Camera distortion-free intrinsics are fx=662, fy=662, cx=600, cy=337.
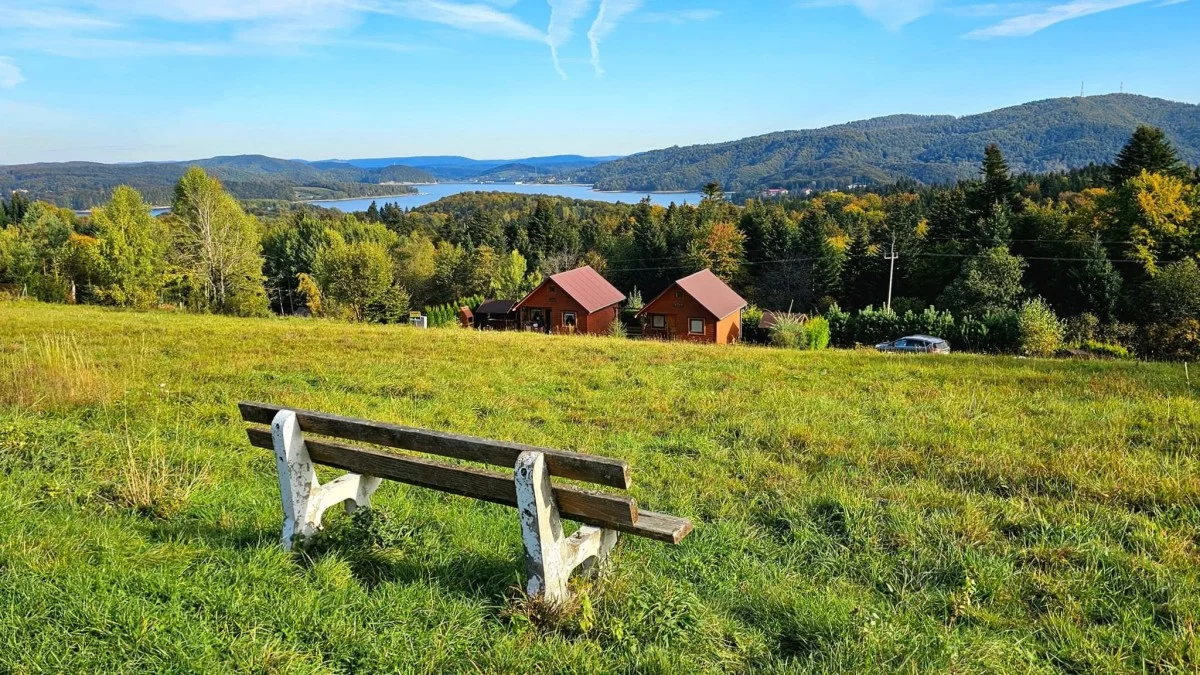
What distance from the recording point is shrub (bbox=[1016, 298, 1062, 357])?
1097 inches

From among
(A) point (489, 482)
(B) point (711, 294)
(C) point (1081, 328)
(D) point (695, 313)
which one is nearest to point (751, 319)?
(B) point (711, 294)

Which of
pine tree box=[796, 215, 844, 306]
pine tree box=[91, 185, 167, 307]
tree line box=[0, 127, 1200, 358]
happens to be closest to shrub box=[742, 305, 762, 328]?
tree line box=[0, 127, 1200, 358]

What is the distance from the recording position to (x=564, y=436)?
6.61 meters

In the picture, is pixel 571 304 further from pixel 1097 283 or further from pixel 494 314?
pixel 1097 283

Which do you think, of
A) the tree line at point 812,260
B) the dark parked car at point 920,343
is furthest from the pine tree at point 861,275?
the dark parked car at point 920,343

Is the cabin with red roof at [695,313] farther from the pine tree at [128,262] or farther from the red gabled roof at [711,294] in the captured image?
the pine tree at [128,262]

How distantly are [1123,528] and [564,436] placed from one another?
439 cm

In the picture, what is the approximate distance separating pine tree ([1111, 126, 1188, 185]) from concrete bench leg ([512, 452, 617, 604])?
51411 mm

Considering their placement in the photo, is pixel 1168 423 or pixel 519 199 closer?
pixel 1168 423

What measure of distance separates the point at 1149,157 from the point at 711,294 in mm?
30119

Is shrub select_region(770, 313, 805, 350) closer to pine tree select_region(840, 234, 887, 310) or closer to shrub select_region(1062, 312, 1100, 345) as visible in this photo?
shrub select_region(1062, 312, 1100, 345)

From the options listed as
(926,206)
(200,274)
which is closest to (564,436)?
(200,274)

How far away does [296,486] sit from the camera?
3566 millimetres

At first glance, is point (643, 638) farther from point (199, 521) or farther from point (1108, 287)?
point (1108, 287)
